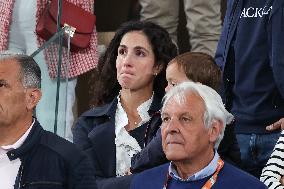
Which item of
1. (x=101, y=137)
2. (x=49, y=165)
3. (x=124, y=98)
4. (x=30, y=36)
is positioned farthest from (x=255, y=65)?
→ (x=30, y=36)

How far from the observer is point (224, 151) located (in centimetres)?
362

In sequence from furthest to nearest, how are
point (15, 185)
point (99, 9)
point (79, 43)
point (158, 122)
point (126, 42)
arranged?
point (99, 9) < point (79, 43) < point (126, 42) < point (158, 122) < point (15, 185)

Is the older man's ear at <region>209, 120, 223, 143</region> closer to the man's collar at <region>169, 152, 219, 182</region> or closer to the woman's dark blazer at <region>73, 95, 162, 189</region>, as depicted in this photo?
the man's collar at <region>169, 152, 219, 182</region>

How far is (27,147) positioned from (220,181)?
0.76 metres

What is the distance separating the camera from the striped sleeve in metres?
3.71

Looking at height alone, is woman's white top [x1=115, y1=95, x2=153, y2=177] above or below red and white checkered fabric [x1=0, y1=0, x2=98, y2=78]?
below

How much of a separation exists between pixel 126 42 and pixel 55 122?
0.55 metres

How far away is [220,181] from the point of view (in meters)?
3.16

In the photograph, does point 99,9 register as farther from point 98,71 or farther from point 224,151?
point 224,151

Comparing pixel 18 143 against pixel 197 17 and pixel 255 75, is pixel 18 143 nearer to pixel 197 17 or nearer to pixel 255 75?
pixel 255 75

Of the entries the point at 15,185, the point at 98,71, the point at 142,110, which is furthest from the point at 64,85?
the point at 15,185

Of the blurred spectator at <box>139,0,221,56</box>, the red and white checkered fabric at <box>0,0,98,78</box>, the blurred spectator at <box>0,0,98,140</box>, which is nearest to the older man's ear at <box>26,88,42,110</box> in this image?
the blurred spectator at <box>0,0,98,140</box>

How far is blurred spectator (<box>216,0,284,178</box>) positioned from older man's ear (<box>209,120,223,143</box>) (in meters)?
0.76

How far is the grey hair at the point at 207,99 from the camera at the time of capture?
324 cm
